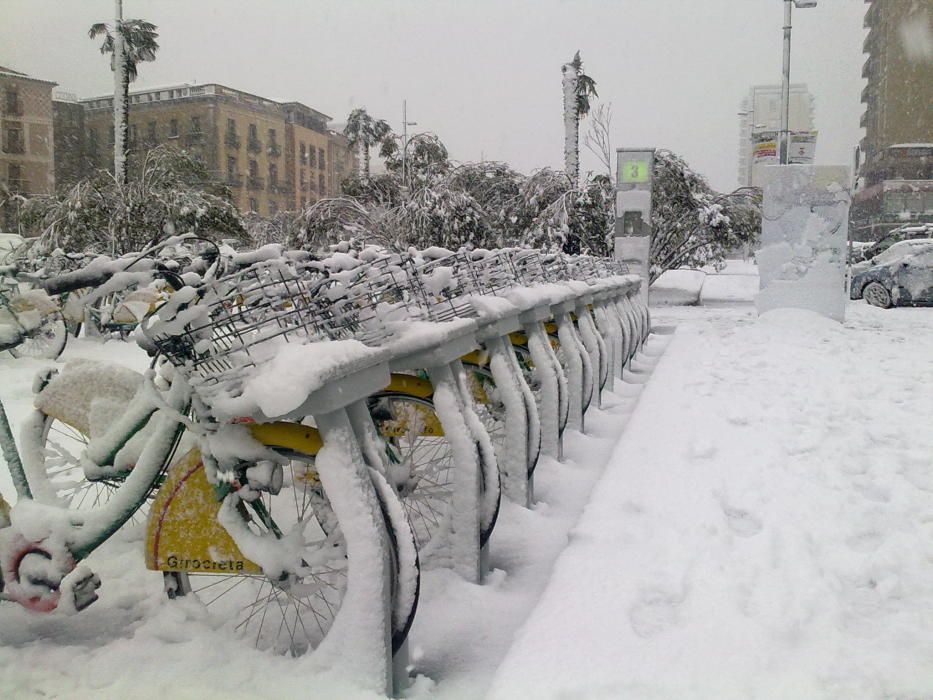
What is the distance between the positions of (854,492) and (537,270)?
235 cm

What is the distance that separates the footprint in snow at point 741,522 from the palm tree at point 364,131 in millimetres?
28851

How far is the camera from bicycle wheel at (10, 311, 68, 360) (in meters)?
9.01

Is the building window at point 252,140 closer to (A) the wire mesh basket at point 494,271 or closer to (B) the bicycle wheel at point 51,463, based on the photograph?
(A) the wire mesh basket at point 494,271

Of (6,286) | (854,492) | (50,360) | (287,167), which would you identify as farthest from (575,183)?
(854,492)

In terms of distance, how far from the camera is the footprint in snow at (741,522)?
11.0 feet

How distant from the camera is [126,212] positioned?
13.0m

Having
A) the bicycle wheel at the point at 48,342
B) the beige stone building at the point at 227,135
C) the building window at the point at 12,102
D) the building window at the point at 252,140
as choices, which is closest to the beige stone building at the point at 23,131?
the building window at the point at 12,102

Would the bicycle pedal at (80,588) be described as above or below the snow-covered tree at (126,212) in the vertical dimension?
below

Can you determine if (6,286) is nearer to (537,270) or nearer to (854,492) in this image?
(537,270)

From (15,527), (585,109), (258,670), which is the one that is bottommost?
(258,670)

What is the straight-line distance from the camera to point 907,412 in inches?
218

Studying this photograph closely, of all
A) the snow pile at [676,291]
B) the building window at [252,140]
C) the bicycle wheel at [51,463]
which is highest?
the building window at [252,140]

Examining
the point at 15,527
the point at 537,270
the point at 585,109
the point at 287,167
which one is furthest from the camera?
the point at 585,109

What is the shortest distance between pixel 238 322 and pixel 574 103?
1033 inches
